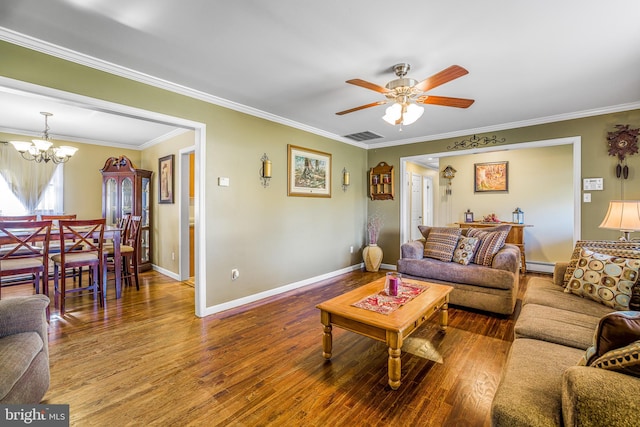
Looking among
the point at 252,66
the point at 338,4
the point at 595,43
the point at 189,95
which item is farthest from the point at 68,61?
the point at 595,43

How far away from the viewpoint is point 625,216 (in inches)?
97.4

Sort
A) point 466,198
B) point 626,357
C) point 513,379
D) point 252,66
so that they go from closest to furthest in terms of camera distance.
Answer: point 626,357 → point 513,379 → point 252,66 → point 466,198

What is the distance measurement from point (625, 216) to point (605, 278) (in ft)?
2.59

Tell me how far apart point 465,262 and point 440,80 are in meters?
2.23

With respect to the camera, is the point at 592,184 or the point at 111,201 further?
the point at 111,201

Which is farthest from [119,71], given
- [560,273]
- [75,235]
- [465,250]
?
[560,273]

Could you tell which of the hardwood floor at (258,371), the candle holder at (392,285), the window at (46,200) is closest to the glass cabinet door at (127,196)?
the window at (46,200)

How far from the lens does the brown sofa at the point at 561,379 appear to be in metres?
0.85

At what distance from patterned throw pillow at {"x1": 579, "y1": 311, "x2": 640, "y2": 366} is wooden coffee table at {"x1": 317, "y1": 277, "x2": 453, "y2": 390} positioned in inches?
37.4

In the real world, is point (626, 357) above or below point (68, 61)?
below

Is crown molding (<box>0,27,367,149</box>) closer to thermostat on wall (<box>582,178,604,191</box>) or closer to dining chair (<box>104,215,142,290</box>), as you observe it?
dining chair (<box>104,215,142,290</box>)

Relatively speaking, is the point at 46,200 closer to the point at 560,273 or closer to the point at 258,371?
the point at 258,371

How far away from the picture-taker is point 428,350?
7.84 feet

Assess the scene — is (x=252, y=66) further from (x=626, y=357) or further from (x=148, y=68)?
(x=626, y=357)
